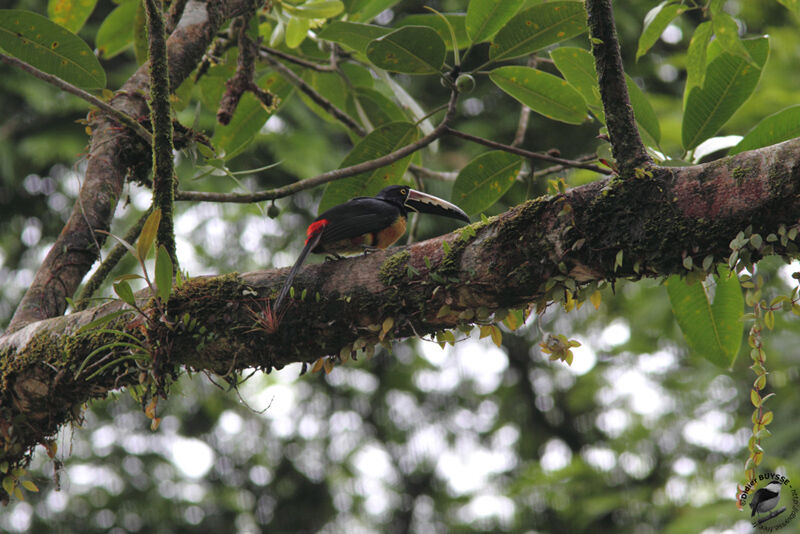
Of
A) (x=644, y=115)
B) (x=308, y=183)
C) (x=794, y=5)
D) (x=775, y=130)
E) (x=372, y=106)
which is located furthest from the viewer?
(x=372, y=106)

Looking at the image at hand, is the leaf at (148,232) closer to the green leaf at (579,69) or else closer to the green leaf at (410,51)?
the green leaf at (410,51)

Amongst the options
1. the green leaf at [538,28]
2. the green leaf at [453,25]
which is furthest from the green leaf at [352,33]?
the green leaf at [538,28]

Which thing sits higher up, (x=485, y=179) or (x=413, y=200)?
(x=413, y=200)

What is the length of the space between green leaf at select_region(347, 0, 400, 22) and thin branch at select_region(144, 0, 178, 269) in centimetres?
105

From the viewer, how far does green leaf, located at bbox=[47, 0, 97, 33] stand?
2.71 meters

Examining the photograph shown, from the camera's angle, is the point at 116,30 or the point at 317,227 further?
the point at 116,30

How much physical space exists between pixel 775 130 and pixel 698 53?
329 millimetres

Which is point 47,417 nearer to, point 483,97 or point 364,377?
point 483,97

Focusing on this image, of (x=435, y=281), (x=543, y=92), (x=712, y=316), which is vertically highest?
(x=543, y=92)

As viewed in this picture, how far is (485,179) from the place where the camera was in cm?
250

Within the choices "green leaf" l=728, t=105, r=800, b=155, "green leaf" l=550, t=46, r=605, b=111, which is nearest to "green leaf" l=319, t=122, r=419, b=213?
"green leaf" l=550, t=46, r=605, b=111

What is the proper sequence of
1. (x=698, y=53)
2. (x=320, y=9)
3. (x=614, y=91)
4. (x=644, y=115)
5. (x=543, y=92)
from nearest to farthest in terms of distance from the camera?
1. (x=614, y=91)
2. (x=698, y=53)
3. (x=644, y=115)
4. (x=543, y=92)
5. (x=320, y=9)

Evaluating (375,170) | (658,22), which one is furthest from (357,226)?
(658,22)

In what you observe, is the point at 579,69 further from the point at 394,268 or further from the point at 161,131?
the point at 161,131
